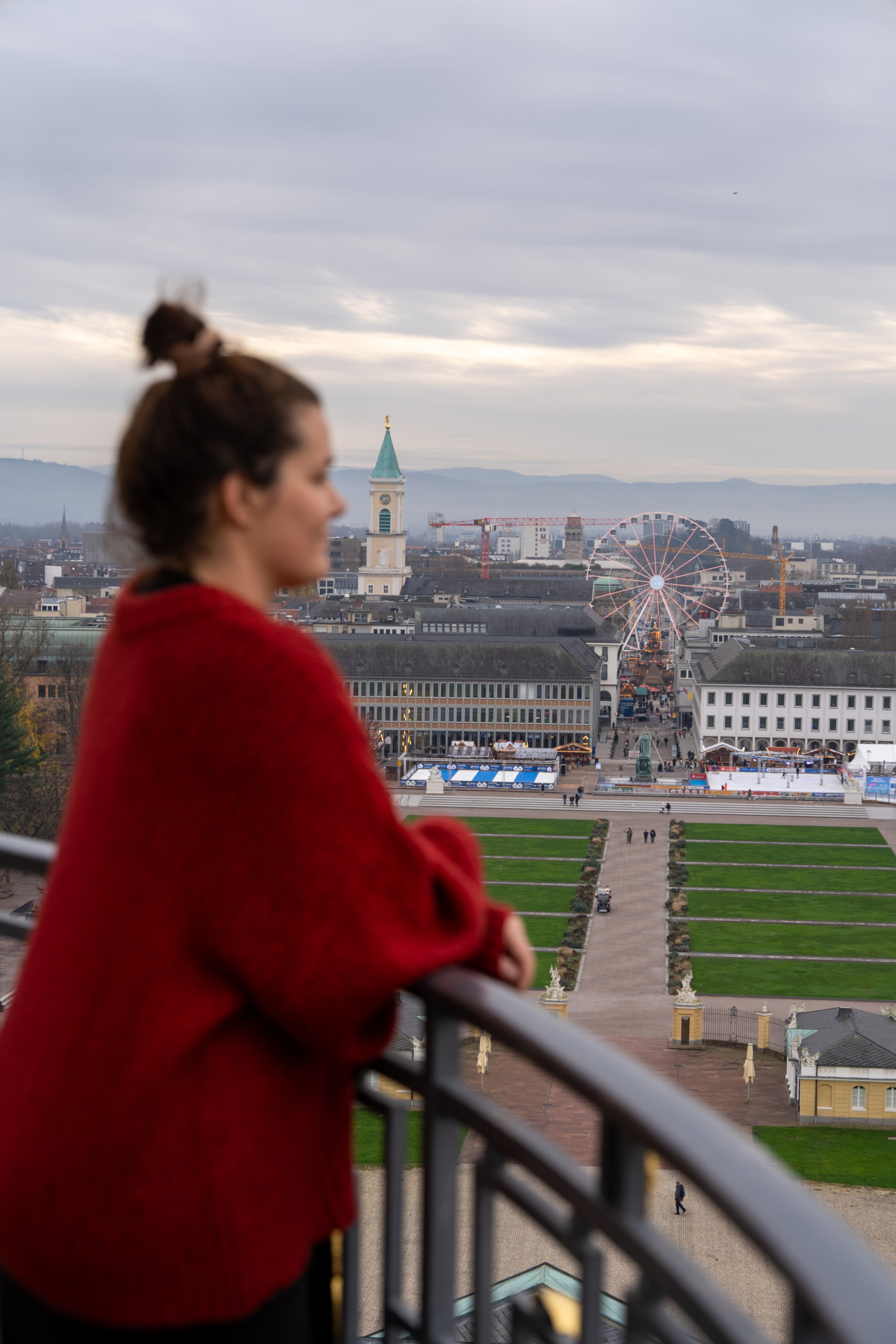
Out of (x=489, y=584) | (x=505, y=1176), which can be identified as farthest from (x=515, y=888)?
(x=489, y=584)

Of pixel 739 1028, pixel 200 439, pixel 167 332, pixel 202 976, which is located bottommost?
pixel 739 1028

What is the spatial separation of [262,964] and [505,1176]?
24.0 inches

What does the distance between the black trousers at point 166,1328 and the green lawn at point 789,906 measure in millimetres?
43623

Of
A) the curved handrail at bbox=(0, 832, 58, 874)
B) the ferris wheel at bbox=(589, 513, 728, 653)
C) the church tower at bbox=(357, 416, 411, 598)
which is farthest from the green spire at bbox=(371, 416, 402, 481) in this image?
the curved handrail at bbox=(0, 832, 58, 874)

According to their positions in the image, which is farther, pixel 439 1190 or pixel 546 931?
pixel 546 931

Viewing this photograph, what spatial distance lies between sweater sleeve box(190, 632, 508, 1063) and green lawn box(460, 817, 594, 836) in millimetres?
57113

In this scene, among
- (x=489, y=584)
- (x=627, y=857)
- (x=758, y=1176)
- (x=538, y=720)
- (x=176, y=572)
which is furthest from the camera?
(x=489, y=584)

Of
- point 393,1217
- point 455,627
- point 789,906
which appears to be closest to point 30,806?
point 789,906

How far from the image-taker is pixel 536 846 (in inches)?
2235

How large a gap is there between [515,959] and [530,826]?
195 feet

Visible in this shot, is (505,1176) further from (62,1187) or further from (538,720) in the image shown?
(538,720)

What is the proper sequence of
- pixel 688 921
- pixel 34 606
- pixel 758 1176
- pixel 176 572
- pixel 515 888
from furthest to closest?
pixel 34 606 → pixel 515 888 → pixel 688 921 → pixel 176 572 → pixel 758 1176

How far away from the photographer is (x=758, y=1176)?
1729 millimetres

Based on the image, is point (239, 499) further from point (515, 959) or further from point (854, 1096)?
point (854, 1096)
